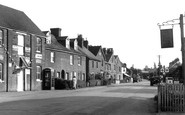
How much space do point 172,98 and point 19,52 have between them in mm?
22511

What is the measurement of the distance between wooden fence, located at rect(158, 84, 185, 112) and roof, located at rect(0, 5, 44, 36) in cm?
2129

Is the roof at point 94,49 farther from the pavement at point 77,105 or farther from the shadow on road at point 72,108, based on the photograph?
the shadow on road at point 72,108

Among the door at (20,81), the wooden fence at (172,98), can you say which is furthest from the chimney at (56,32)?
the wooden fence at (172,98)

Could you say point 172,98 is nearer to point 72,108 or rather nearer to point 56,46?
point 72,108

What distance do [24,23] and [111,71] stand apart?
47611 mm

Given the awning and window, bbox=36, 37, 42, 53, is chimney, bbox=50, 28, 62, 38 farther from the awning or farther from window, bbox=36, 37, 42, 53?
the awning

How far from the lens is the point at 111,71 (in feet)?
269

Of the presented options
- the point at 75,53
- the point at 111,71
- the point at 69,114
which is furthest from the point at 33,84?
the point at 111,71

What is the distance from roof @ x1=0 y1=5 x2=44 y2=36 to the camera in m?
33.0

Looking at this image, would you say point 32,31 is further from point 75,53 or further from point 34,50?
point 75,53

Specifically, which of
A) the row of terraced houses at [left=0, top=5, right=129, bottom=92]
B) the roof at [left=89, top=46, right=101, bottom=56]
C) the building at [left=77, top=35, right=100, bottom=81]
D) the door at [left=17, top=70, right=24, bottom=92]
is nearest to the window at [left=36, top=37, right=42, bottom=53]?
the row of terraced houses at [left=0, top=5, right=129, bottom=92]

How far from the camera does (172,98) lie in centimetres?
1462

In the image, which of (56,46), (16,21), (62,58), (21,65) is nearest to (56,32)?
(56,46)

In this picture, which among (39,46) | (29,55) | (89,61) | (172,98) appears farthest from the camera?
(89,61)
